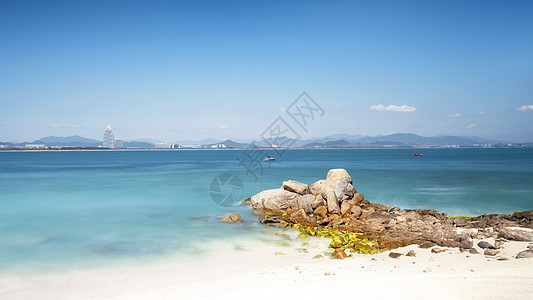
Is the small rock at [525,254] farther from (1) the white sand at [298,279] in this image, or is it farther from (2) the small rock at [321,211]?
(2) the small rock at [321,211]

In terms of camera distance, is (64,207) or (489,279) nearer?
(489,279)

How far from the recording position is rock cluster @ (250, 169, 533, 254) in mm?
11805

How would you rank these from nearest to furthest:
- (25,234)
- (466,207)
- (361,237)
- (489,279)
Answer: (489,279) < (361,237) < (25,234) < (466,207)

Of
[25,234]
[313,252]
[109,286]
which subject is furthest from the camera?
[25,234]

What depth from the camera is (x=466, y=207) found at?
21234mm

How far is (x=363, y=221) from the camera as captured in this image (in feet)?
49.1

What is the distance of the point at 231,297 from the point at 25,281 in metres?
6.20

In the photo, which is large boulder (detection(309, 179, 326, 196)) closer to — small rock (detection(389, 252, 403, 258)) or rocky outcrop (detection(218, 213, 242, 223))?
rocky outcrop (detection(218, 213, 242, 223))

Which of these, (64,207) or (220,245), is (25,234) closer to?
(64,207)

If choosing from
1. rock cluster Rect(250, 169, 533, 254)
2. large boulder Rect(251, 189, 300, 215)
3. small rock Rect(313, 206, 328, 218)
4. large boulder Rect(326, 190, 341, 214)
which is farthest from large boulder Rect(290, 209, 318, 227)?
large boulder Rect(251, 189, 300, 215)

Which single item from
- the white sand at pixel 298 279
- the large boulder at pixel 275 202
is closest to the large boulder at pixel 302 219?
the large boulder at pixel 275 202

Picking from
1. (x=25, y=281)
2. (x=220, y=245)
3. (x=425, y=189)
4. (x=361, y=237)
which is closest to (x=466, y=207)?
(x=425, y=189)

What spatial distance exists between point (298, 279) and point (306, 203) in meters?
8.26

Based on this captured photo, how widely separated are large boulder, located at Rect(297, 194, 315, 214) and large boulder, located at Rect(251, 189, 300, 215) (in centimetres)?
75
